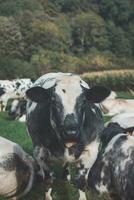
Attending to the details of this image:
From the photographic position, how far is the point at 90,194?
31.9 ft

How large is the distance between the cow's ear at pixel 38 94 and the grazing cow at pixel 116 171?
123cm

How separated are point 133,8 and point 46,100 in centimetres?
8321

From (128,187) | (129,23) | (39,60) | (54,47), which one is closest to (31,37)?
(54,47)

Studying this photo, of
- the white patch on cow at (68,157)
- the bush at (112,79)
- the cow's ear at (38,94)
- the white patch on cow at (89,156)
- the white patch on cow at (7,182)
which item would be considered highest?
the cow's ear at (38,94)

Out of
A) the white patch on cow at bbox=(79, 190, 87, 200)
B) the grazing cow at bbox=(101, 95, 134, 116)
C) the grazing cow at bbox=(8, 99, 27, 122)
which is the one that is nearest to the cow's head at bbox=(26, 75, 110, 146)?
the white patch on cow at bbox=(79, 190, 87, 200)

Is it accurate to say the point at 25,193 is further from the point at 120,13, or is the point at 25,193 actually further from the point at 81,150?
the point at 120,13

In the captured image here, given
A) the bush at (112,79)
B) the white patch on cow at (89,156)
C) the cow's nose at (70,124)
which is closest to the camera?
the cow's nose at (70,124)

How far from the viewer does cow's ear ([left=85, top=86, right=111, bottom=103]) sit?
30.6 feet

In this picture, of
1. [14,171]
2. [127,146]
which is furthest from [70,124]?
[14,171]

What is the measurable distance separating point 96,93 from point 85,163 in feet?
3.67

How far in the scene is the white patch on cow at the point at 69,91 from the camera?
891 cm

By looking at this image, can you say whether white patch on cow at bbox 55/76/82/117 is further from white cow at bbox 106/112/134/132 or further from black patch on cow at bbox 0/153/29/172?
white cow at bbox 106/112/134/132

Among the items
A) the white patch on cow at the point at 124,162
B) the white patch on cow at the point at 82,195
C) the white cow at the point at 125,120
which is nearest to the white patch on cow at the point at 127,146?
the white patch on cow at the point at 124,162

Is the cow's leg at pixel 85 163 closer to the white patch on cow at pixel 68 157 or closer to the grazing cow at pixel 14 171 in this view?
the white patch on cow at pixel 68 157
